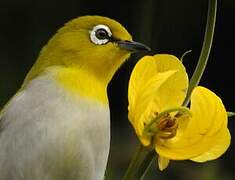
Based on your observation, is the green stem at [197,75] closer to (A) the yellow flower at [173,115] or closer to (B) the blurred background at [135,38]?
(A) the yellow flower at [173,115]

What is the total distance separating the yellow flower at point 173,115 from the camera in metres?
2.30

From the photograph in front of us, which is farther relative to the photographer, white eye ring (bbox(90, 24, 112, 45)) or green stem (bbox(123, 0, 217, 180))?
white eye ring (bbox(90, 24, 112, 45))

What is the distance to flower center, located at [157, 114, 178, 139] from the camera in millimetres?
2363

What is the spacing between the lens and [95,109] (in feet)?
9.89

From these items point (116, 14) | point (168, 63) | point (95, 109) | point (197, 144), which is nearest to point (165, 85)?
point (168, 63)

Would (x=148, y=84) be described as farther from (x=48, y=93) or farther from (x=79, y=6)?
(x=79, y=6)

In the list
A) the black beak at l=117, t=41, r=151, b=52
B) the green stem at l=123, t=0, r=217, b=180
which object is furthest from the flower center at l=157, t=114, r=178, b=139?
the black beak at l=117, t=41, r=151, b=52

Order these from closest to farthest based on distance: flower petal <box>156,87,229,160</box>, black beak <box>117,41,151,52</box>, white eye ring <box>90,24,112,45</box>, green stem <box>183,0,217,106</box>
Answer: green stem <box>183,0,217,106</box> → flower petal <box>156,87,229,160</box> → black beak <box>117,41,151,52</box> → white eye ring <box>90,24,112,45</box>

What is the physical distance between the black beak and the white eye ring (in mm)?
48

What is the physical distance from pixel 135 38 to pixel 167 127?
3981mm

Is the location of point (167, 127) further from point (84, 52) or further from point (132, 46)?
point (84, 52)

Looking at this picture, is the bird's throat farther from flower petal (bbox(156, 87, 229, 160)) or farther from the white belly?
flower petal (bbox(156, 87, 229, 160))

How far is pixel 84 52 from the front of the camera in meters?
3.15

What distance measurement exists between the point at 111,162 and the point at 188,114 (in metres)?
3.59
